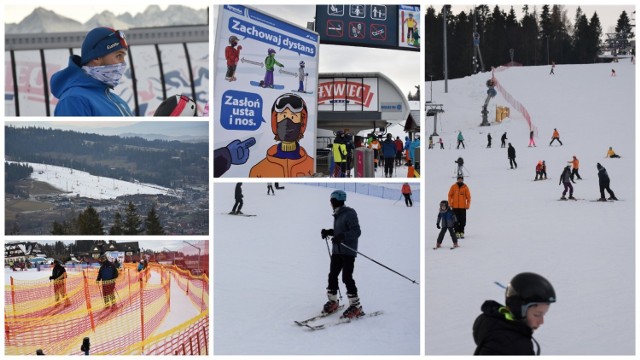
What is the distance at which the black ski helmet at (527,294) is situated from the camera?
6.42 feet

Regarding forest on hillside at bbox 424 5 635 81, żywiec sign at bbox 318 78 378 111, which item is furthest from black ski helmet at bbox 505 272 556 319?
forest on hillside at bbox 424 5 635 81

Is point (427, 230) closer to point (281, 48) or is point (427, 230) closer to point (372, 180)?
point (281, 48)

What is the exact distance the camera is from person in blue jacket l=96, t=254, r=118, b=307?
365 centimetres

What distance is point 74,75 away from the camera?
3.11 m

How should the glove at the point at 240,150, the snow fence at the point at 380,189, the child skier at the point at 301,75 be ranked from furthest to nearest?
the child skier at the point at 301,75
the glove at the point at 240,150
the snow fence at the point at 380,189

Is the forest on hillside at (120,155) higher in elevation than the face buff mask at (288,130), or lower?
lower

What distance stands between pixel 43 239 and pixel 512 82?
2696 centimetres

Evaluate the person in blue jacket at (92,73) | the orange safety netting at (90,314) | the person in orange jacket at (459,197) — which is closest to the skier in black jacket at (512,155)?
the person in orange jacket at (459,197)

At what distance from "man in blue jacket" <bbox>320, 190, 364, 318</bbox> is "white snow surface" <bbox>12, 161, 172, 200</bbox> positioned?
2.76 feet

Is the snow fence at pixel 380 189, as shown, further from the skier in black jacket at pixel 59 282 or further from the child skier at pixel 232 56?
the skier in black jacket at pixel 59 282

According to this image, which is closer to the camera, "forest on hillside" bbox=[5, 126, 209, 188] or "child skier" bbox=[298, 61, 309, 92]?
"forest on hillside" bbox=[5, 126, 209, 188]

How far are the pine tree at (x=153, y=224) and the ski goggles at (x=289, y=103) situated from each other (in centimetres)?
111

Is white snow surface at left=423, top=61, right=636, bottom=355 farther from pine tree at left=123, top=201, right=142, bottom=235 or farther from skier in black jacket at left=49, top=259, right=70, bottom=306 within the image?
skier in black jacket at left=49, top=259, right=70, bottom=306

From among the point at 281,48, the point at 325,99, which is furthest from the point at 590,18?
the point at 281,48
